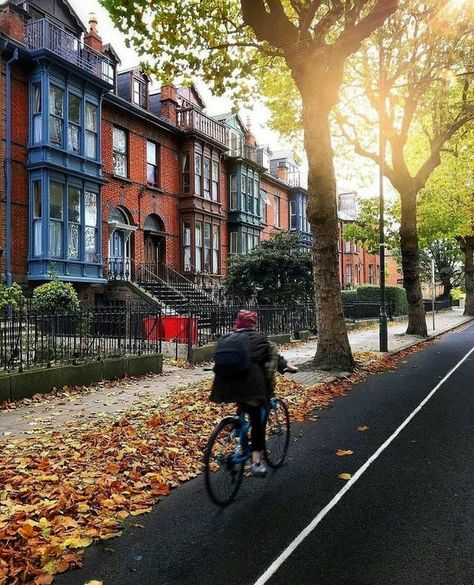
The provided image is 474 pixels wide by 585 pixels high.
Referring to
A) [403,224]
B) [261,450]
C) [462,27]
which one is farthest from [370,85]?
[261,450]

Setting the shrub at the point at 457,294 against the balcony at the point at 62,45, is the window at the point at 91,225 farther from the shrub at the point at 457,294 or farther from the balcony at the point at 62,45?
the shrub at the point at 457,294

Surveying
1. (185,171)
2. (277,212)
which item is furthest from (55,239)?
(277,212)

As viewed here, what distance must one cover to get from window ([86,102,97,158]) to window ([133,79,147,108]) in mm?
4671

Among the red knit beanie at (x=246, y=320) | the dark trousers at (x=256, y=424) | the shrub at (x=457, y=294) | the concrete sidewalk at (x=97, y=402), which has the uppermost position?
the shrub at (x=457, y=294)

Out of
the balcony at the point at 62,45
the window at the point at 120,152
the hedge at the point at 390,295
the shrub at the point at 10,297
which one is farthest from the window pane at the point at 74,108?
the hedge at the point at 390,295

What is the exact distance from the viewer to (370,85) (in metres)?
19.2

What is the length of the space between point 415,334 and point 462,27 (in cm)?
1113

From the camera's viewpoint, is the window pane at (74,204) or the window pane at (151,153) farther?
the window pane at (151,153)

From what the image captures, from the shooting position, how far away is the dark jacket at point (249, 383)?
4.44m

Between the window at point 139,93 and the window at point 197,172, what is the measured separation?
359cm

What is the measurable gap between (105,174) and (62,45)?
499 centimetres

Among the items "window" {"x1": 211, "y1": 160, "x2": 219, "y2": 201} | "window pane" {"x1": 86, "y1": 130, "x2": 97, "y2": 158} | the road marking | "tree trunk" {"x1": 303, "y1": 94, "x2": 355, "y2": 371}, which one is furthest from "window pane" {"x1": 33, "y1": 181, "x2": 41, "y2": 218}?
the road marking

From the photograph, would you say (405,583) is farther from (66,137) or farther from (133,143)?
(133,143)

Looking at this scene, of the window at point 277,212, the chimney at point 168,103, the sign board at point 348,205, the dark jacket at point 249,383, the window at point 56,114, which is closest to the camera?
the dark jacket at point 249,383
